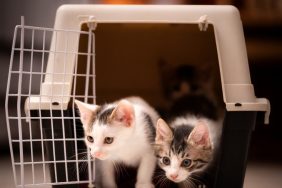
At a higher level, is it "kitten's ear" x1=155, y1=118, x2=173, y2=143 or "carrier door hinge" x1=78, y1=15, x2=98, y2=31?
"carrier door hinge" x1=78, y1=15, x2=98, y2=31

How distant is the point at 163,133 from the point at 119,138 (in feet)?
0.52

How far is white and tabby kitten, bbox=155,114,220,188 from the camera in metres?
1.30

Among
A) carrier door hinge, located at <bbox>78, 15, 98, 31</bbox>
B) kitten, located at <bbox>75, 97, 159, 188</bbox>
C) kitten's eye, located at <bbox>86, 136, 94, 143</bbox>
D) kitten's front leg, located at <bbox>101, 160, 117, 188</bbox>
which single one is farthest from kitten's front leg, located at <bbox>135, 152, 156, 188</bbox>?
carrier door hinge, located at <bbox>78, 15, 98, 31</bbox>

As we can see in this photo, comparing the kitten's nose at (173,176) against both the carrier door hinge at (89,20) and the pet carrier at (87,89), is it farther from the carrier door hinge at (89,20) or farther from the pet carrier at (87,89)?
the carrier door hinge at (89,20)

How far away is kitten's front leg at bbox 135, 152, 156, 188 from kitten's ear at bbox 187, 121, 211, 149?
169mm

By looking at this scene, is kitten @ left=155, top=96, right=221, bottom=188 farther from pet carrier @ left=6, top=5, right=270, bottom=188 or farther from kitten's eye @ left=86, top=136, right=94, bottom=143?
kitten's eye @ left=86, top=136, right=94, bottom=143

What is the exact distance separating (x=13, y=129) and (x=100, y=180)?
0.96 metres

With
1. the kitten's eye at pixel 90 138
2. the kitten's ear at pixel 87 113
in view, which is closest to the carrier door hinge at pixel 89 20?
the kitten's ear at pixel 87 113

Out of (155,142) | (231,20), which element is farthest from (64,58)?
(231,20)

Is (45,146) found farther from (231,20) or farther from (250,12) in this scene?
(250,12)

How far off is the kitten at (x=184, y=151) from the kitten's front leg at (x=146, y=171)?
0.03 metres

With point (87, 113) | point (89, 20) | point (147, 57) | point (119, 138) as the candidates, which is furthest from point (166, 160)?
point (147, 57)

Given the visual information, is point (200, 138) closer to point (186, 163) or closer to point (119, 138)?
point (186, 163)

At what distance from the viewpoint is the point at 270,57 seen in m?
2.36
